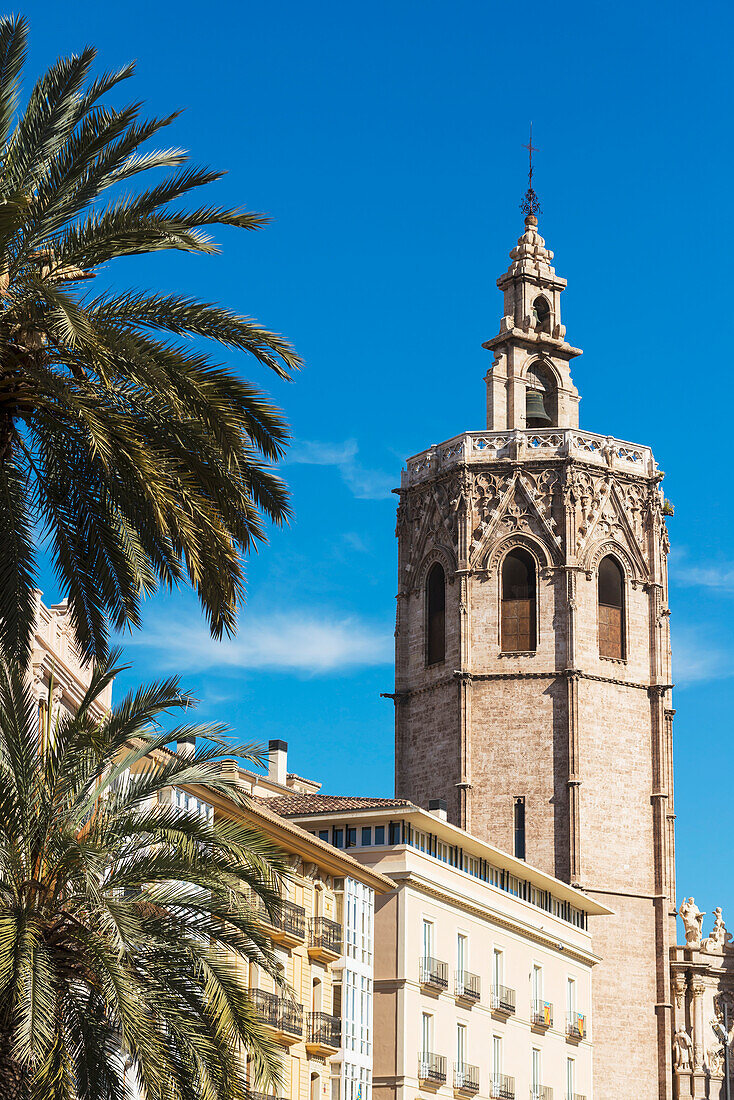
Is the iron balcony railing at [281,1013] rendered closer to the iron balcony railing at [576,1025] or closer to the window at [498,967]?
the window at [498,967]

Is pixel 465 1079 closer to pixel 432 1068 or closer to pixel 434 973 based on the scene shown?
pixel 432 1068

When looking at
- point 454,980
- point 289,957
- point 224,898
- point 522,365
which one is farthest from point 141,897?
point 522,365

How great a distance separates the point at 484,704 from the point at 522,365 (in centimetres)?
1503

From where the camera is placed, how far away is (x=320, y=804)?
199 ft

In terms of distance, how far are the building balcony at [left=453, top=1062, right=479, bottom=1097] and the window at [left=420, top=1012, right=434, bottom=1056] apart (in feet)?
4.92

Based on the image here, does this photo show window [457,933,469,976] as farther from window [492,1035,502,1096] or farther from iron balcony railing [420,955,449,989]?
window [492,1035,502,1096]

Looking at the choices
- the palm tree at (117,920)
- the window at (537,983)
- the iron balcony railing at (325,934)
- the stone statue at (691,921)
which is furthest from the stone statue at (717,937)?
the palm tree at (117,920)

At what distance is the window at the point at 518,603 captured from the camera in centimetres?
7319

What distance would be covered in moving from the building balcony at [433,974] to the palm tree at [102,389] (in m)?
35.5

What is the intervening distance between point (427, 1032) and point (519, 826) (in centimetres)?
1554

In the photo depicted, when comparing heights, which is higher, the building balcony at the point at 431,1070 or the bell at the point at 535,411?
the bell at the point at 535,411

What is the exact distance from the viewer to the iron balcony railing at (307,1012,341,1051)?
5022 cm

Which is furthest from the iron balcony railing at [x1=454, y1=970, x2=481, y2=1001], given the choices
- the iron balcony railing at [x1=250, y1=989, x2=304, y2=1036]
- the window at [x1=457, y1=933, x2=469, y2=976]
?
the iron balcony railing at [x1=250, y1=989, x2=304, y2=1036]

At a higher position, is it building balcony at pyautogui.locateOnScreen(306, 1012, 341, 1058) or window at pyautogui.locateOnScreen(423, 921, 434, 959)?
window at pyautogui.locateOnScreen(423, 921, 434, 959)
